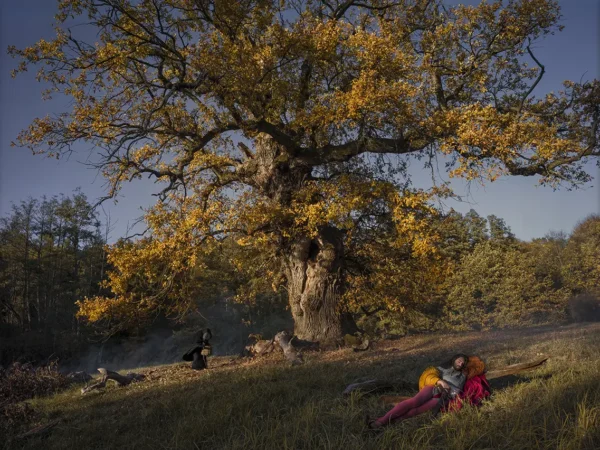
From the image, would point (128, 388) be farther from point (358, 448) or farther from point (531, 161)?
point (531, 161)

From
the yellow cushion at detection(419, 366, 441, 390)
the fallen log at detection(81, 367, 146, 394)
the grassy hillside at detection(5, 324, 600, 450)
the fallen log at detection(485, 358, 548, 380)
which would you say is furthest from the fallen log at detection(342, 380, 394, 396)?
the fallen log at detection(81, 367, 146, 394)

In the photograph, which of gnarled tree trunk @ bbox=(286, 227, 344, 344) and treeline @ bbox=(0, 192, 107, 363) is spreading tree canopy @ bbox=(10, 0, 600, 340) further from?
treeline @ bbox=(0, 192, 107, 363)

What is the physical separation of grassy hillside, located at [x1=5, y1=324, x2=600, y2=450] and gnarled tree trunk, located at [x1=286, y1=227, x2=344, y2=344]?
4763 millimetres

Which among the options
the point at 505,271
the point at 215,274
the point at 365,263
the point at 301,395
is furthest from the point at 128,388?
the point at 505,271

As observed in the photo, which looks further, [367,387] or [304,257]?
[304,257]

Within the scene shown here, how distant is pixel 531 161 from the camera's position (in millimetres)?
12008

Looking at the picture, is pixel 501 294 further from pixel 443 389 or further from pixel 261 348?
pixel 443 389

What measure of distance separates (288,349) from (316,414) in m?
6.48

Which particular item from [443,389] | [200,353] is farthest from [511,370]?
[200,353]

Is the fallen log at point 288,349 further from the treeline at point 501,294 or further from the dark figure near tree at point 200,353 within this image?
the treeline at point 501,294

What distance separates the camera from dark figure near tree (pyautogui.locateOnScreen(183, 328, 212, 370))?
35.6ft

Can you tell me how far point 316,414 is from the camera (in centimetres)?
477

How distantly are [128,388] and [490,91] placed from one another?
1267cm

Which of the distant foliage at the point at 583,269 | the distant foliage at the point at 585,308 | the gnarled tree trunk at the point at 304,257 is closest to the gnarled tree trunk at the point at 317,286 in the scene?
the gnarled tree trunk at the point at 304,257
